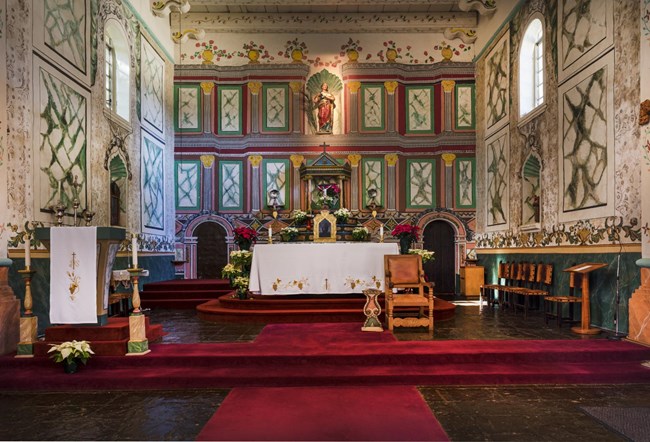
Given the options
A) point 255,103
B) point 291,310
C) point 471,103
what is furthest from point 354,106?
point 291,310

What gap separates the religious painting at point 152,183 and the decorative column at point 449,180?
7.71 meters

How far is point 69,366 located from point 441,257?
10239 millimetres

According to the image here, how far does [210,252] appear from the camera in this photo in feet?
43.0

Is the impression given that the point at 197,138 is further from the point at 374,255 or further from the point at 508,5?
the point at 508,5

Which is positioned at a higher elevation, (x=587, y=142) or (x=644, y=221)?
(x=587, y=142)

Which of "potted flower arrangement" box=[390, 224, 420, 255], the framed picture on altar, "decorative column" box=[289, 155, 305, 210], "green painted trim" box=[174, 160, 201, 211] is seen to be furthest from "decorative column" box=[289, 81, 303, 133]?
"potted flower arrangement" box=[390, 224, 420, 255]

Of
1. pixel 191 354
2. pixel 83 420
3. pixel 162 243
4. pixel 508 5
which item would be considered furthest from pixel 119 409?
pixel 508 5

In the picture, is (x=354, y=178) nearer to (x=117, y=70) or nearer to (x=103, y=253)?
(x=117, y=70)

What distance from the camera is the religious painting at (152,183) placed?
36.3 ft

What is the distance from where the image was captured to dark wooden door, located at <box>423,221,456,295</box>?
43.2 feet

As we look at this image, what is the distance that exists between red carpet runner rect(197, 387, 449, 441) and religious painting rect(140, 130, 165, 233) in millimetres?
7532

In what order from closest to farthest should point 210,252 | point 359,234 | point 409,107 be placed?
point 359,234, point 210,252, point 409,107

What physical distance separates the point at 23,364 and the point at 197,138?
8946mm

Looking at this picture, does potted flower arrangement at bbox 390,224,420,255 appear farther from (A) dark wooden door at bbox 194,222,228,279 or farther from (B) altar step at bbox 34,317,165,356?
(A) dark wooden door at bbox 194,222,228,279
